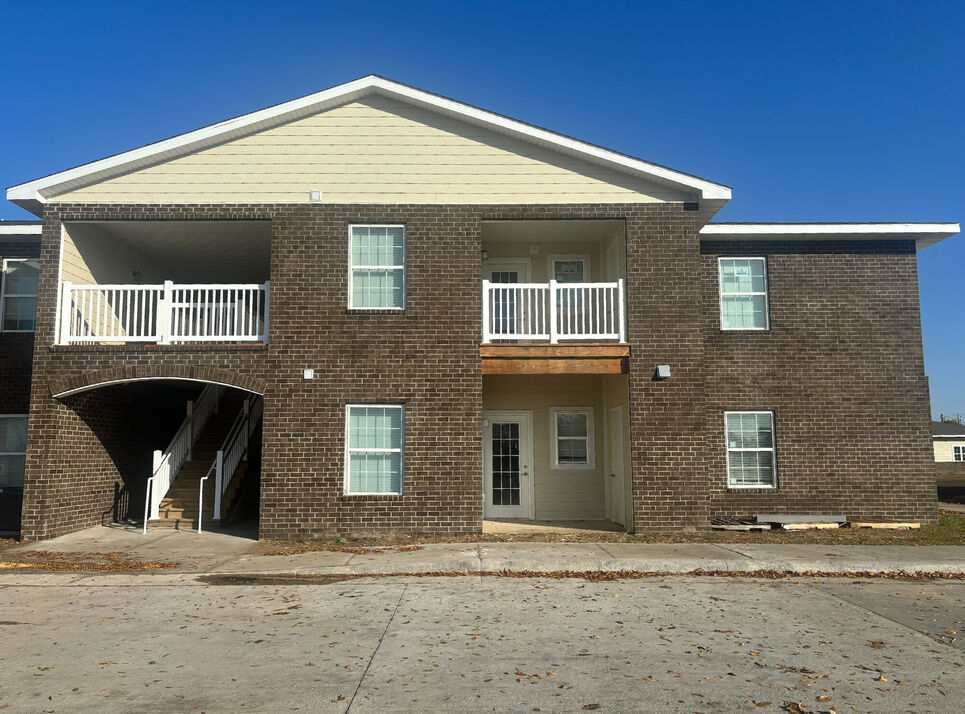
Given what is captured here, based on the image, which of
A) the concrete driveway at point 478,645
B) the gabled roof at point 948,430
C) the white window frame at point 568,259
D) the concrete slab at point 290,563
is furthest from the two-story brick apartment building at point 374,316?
the gabled roof at point 948,430

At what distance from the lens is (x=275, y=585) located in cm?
898

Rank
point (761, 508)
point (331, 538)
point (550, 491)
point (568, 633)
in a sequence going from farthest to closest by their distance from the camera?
point (550, 491) < point (761, 508) < point (331, 538) < point (568, 633)

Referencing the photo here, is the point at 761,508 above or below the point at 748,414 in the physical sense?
below

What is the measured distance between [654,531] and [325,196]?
7.93 m

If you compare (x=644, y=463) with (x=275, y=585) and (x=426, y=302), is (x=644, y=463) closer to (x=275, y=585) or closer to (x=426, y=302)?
(x=426, y=302)

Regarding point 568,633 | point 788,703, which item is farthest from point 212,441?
point 788,703

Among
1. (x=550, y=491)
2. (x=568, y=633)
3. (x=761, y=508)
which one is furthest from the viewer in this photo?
(x=550, y=491)

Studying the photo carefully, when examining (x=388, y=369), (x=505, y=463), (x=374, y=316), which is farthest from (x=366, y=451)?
(x=505, y=463)

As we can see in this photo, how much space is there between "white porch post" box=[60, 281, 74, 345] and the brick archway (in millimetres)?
748

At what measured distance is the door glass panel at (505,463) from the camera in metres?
14.9

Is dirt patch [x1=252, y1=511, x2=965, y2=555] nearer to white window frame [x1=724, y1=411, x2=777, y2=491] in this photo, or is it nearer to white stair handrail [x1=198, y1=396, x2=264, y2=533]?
white window frame [x1=724, y1=411, x2=777, y2=491]

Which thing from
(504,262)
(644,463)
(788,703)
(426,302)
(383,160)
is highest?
(383,160)

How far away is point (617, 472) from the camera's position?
45.8 feet

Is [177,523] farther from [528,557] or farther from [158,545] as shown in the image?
[528,557]
